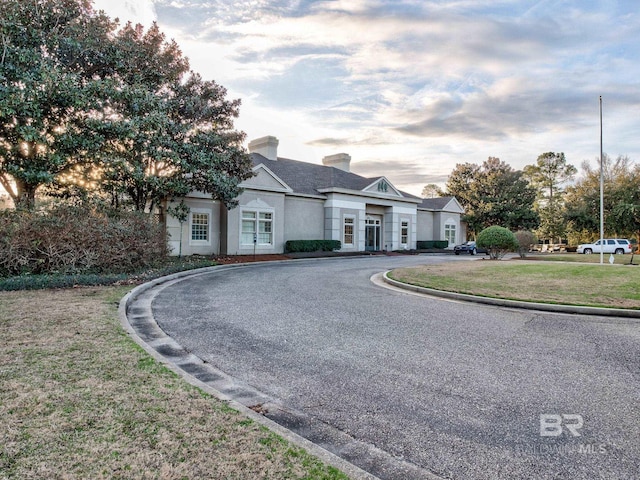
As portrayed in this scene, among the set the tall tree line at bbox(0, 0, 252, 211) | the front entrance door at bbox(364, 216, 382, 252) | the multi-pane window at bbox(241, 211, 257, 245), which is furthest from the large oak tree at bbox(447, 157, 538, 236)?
the tall tree line at bbox(0, 0, 252, 211)

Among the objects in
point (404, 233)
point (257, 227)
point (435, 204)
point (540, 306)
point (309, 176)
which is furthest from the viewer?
point (435, 204)

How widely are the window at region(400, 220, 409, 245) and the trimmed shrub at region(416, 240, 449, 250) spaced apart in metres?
2.44

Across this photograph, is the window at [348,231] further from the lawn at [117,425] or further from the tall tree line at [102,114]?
the lawn at [117,425]

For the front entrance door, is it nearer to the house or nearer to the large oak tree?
the house

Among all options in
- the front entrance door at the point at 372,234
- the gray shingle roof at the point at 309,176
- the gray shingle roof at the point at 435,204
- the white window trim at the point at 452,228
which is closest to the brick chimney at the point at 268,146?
the gray shingle roof at the point at 309,176

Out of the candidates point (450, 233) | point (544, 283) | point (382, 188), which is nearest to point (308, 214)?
point (382, 188)

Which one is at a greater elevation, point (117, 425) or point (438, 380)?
point (117, 425)

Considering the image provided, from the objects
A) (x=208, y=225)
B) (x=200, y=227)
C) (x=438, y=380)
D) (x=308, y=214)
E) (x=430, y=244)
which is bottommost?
(x=438, y=380)

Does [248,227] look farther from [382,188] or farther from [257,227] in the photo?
[382,188]

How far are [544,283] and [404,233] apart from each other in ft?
77.6

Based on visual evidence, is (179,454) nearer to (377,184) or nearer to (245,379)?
(245,379)

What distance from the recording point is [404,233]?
116 ft

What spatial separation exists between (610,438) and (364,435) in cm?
200

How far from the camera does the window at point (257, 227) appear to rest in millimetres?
23938
